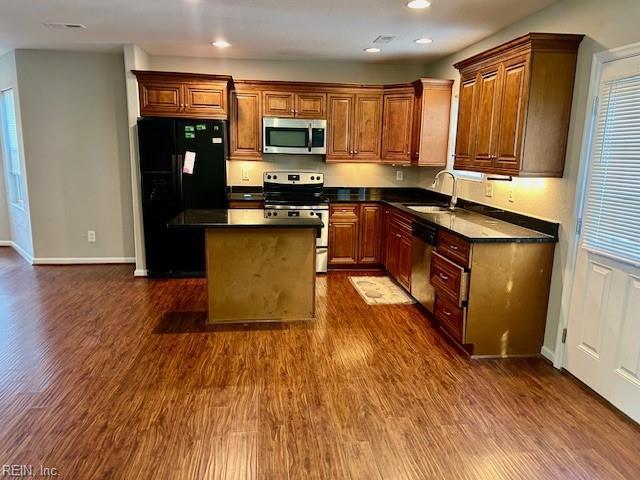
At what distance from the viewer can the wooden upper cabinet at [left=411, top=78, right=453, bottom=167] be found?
4965mm

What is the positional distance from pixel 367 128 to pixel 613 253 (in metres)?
3.41

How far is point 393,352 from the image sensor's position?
338 centimetres

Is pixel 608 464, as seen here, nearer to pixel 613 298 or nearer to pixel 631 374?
pixel 631 374

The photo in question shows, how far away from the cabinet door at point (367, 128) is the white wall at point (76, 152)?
113 inches

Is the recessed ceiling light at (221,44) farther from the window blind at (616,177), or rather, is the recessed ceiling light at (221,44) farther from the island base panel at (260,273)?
the window blind at (616,177)

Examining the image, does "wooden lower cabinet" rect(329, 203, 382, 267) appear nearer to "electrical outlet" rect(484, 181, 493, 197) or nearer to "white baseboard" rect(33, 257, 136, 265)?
"electrical outlet" rect(484, 181, 493, 197)

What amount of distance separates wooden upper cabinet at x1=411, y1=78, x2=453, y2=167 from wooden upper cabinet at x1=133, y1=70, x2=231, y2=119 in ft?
7.17

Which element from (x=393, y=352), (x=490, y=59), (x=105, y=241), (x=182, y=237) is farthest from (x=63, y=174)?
(x=490, y=59)

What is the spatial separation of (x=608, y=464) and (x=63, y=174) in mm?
5978

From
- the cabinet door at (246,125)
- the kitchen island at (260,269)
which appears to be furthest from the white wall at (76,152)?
the kitchen island at (260,269)

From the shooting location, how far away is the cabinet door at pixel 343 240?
17.9 ft

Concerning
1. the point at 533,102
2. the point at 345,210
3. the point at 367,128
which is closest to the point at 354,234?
the point at 345,210

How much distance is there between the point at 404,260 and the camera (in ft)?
15.4

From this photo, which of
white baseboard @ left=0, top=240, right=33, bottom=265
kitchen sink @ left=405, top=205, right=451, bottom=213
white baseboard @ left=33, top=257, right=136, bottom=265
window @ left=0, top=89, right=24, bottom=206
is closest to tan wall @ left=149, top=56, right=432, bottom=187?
kitchen sink @ left=405, top=205, right=451, bottom=213
